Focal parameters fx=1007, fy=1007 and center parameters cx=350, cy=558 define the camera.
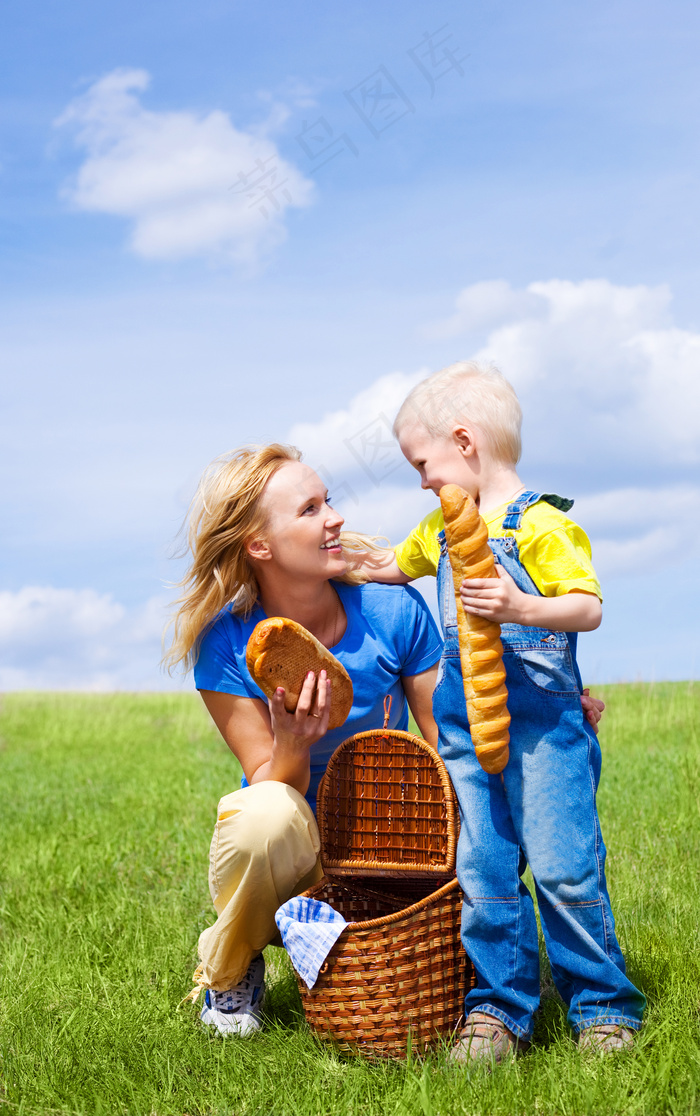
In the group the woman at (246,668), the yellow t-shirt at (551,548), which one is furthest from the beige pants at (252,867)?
the yellow t-shirt at (551,548)

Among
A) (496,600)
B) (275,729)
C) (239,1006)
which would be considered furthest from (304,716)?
(239,1006)

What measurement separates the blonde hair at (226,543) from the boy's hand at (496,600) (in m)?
0.91

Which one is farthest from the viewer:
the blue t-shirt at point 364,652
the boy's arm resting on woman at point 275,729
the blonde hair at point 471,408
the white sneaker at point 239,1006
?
the blue t-shirt at point 364,652

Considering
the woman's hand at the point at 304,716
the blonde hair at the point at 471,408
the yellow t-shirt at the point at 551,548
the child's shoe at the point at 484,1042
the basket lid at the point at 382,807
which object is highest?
the blonde hair at the point at 471,408

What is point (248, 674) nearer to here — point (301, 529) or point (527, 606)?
point (301, 529)

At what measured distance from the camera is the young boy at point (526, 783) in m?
2.89

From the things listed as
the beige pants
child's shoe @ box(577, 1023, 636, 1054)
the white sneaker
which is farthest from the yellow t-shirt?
the white sneaker

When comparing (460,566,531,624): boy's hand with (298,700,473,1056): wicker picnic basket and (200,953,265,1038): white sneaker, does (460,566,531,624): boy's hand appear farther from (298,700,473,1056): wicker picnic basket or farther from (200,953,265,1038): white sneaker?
(200,953,265,1038): white sneaker

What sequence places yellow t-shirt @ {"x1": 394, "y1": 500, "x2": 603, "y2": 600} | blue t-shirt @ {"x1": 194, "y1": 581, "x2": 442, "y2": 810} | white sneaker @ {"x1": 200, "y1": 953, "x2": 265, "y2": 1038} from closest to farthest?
yellow t-shirt @ {"x1": 394, "y1": 500, "x2": 603, "y2": 600} < white sneaker @ {"x1": 200, "y1": 953, "x2": 265, "y2": 1038} < blue t-shirt @ {"x1": 194, "y1": 581, "x2": 442, "y2": 810}

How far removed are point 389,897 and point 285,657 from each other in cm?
103

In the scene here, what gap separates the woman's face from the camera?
3.39 metres

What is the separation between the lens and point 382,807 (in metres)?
3.30

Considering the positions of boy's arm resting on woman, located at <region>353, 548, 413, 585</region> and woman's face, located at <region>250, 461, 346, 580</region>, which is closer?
woman's face, located at <region>250, 461, 346, 580</region>

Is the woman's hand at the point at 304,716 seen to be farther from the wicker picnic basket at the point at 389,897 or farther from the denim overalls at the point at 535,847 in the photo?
the denim overalls at the point at 535,847
